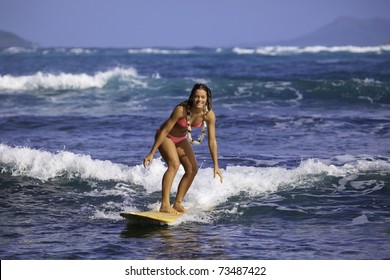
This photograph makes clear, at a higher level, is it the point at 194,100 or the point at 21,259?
the point at 194,100

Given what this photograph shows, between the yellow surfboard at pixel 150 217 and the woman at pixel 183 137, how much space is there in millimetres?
185

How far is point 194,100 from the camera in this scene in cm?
793

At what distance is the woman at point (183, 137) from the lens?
8018mm

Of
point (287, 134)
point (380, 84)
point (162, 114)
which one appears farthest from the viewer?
point (380, 84)

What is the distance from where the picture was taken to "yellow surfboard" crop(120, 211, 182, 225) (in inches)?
320

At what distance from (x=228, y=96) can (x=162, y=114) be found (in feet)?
16.9

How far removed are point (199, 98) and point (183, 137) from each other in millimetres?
696

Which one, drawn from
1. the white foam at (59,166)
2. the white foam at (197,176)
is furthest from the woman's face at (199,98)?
the white foam at (59,166)

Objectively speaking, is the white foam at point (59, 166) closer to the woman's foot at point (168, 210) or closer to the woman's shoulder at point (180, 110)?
the woman's foot at point (168, 210)

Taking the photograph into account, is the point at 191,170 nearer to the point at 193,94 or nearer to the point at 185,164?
the point at 185,164

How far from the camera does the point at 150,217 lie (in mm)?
8141

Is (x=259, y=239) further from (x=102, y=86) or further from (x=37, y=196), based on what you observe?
(x=102, y=86)

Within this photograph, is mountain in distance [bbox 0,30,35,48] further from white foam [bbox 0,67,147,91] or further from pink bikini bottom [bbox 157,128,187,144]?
pink bikini bottom [bbox 157,128,187,144]
